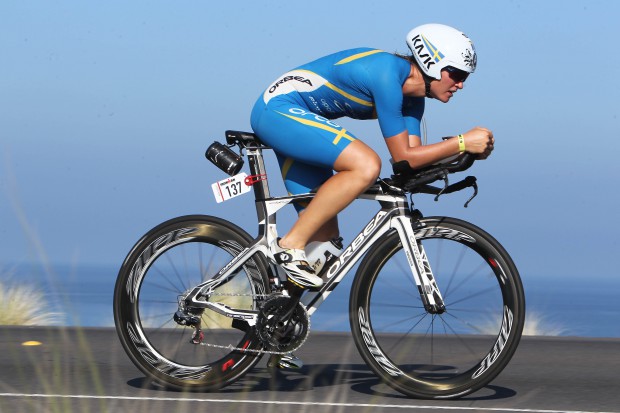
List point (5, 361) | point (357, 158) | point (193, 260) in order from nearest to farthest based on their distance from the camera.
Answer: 1. point (357, 158)
2. point (193, 260)
3. point (5, 361)

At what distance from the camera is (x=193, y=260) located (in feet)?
22.9

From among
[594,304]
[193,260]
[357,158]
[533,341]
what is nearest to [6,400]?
[193,260]

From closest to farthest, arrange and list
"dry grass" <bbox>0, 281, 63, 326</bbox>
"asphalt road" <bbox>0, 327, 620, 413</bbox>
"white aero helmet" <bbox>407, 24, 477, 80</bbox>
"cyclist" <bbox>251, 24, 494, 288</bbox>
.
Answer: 1. "asphalt road" <bbox>0, 327, 620, 413</bbox>
2. "cyclist" <bbox>251, 24, 494, 288</bbox>
3. "white aero helmet" <bbox>407, 24, 477, 80</bbox>
4. "dry grass" <bbox>0, 281, 63, 326</bbox>

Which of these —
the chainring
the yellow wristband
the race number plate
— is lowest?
the chainring

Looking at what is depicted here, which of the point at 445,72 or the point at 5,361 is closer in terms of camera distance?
the point at 445,72

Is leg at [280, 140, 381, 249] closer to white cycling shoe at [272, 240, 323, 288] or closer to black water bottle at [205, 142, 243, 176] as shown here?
white cycling shoe at [272, 240, 323, 288]

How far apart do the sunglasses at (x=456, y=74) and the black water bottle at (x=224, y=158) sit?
122 centimetres

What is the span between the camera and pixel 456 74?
22.1 ft

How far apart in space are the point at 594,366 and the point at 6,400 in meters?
3.83

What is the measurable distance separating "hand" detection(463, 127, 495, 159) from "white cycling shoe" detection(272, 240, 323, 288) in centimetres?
104

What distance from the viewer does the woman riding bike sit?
6.54 metres

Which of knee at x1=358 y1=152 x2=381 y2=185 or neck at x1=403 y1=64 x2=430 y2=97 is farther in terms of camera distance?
neck at x1=403 y1=64 x2=430 y2=97

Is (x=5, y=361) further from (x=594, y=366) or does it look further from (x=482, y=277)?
(x=594, y=366)

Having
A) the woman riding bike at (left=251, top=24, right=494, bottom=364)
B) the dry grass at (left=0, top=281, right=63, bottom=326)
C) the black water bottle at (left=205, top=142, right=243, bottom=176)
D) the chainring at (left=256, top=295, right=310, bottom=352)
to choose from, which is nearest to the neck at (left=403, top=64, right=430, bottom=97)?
the woman riding bike at (left=251, top=24, right=494, bottom=364)
